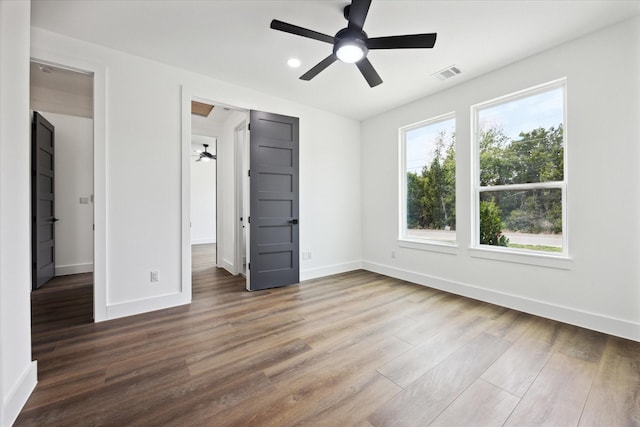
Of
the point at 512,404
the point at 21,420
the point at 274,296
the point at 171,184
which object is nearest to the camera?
the point at 21,420

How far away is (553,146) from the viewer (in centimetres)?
281

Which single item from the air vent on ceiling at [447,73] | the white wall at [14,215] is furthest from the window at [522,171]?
the white wall at [14,215]

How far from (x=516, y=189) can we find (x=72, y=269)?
6.89m

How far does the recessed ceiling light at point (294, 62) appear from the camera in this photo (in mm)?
2943

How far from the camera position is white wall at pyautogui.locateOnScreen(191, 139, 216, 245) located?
336 inches

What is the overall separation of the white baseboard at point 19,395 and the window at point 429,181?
4.25 metres

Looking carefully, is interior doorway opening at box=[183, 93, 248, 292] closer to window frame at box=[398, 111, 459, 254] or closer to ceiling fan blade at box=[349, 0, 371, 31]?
ceiling fan blade at box=[349, 0, 371, 31]

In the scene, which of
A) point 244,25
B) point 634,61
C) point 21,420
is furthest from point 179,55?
point 634,61

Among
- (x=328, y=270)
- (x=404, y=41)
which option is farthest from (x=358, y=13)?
(x=328, y=270)

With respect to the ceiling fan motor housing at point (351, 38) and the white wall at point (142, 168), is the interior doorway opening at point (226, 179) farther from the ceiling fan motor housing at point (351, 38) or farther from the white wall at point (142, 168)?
the ceiling fan motor housing at point (351, 38)

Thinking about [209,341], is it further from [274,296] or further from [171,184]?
[171,184]

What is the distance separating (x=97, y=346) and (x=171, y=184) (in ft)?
5.61

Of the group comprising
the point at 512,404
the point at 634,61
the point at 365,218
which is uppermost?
the point at 634,61

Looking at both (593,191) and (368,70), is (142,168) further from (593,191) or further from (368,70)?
(593,191)
